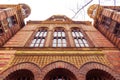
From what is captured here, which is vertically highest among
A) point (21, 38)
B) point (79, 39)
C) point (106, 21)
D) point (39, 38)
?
point (106, 21)

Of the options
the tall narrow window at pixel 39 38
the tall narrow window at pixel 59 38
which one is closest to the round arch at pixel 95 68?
the tall narrow window at pixel 59 38

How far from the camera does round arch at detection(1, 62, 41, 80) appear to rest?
853 cm

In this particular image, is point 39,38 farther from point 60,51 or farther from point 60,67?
point 60,67

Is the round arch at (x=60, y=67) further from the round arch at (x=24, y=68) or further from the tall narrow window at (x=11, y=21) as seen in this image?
the tall narrow window at (x=11, y=21)

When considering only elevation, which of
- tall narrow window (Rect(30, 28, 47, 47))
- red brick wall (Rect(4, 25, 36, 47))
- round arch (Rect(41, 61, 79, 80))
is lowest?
tall narrow window (Rect(30, 28, 47, 47))

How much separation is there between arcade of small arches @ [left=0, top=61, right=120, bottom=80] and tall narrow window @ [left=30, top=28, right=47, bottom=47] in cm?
405

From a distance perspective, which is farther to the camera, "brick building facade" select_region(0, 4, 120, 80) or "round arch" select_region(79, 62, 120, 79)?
"brick building facade" select_region(0, 4, 120, 80)

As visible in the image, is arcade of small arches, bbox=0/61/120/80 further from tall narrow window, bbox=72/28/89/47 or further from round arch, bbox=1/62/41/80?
tall narrow window, bbox=72/28/89/47

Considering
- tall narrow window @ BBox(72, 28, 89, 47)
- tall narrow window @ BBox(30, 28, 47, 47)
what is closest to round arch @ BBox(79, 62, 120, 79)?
tall narrow window @ BBox(72, 28, 89, 47)

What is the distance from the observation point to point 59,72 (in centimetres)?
902

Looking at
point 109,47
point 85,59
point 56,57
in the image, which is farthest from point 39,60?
point 109,47

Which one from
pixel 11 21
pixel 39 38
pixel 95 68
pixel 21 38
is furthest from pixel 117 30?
pixel 11 21

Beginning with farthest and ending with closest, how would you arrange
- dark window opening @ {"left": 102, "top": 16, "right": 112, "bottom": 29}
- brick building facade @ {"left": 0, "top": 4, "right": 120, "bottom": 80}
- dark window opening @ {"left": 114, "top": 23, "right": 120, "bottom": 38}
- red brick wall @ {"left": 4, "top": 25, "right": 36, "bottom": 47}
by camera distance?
dark window opening @ {"left": 102, "top": 16, "right": 112, "bottom": 29} → dark window opening @ {"left": 114, "top": 23, "right": 120, "bottom": 38} → red brick wall @ {"left": 4, "top": 25, "right": 36, "bottom": 47} → brick building facade @ {"left": 0, "top": 4, "right": 120, "bottom": 80}

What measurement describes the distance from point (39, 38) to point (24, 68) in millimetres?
5726
